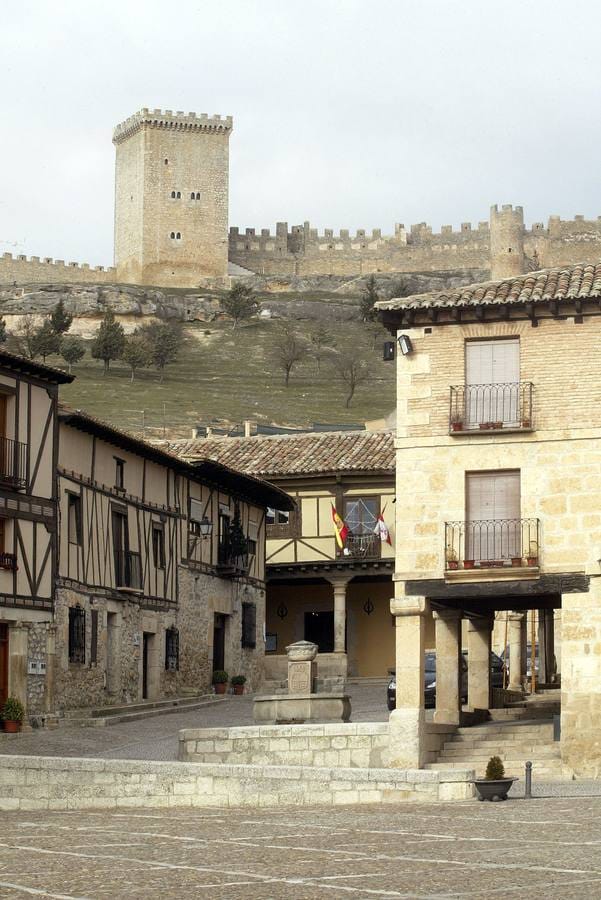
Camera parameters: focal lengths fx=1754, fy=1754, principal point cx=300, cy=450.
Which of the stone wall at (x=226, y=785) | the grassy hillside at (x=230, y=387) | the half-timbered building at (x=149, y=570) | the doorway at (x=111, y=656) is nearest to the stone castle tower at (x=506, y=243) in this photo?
the grassy hillside at (x=230, y=387)

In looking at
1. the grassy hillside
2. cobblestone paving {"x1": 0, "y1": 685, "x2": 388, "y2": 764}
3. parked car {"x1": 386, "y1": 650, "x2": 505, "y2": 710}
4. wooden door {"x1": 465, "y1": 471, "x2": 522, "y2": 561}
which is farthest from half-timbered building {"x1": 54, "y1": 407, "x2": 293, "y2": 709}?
the grassy hillside

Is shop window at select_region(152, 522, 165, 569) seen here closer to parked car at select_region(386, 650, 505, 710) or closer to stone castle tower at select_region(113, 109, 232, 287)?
parked car at select_region(386, 650, 505, 710)

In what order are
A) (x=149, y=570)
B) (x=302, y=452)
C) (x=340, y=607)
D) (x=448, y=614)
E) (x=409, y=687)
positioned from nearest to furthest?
(x=409, y=687), (x=448, y=614), (x=149, y=570), (x=340, y=607), (x=302, y=452)

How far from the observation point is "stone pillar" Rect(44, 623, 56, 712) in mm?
35062

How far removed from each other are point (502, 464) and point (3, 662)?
1116 centimetres

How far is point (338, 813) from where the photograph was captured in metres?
21.0

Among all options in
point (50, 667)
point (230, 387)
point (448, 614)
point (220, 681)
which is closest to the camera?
point (448, 614)

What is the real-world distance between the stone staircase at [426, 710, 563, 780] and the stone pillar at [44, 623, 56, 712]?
927 centimetres

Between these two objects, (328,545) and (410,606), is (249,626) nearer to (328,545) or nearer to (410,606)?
(328,545)

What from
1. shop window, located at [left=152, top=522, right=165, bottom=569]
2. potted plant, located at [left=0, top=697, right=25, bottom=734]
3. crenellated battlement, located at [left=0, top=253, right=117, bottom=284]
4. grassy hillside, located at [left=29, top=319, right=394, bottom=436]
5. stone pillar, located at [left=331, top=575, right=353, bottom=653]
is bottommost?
potted plant, located at [left=0, top=697, right=25, bottom=734]

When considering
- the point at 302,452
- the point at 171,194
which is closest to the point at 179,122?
the point at 171,194

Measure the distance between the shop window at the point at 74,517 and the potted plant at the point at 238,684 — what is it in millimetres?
8654

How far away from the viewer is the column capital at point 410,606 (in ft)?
94.9

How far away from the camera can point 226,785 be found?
898 inches
